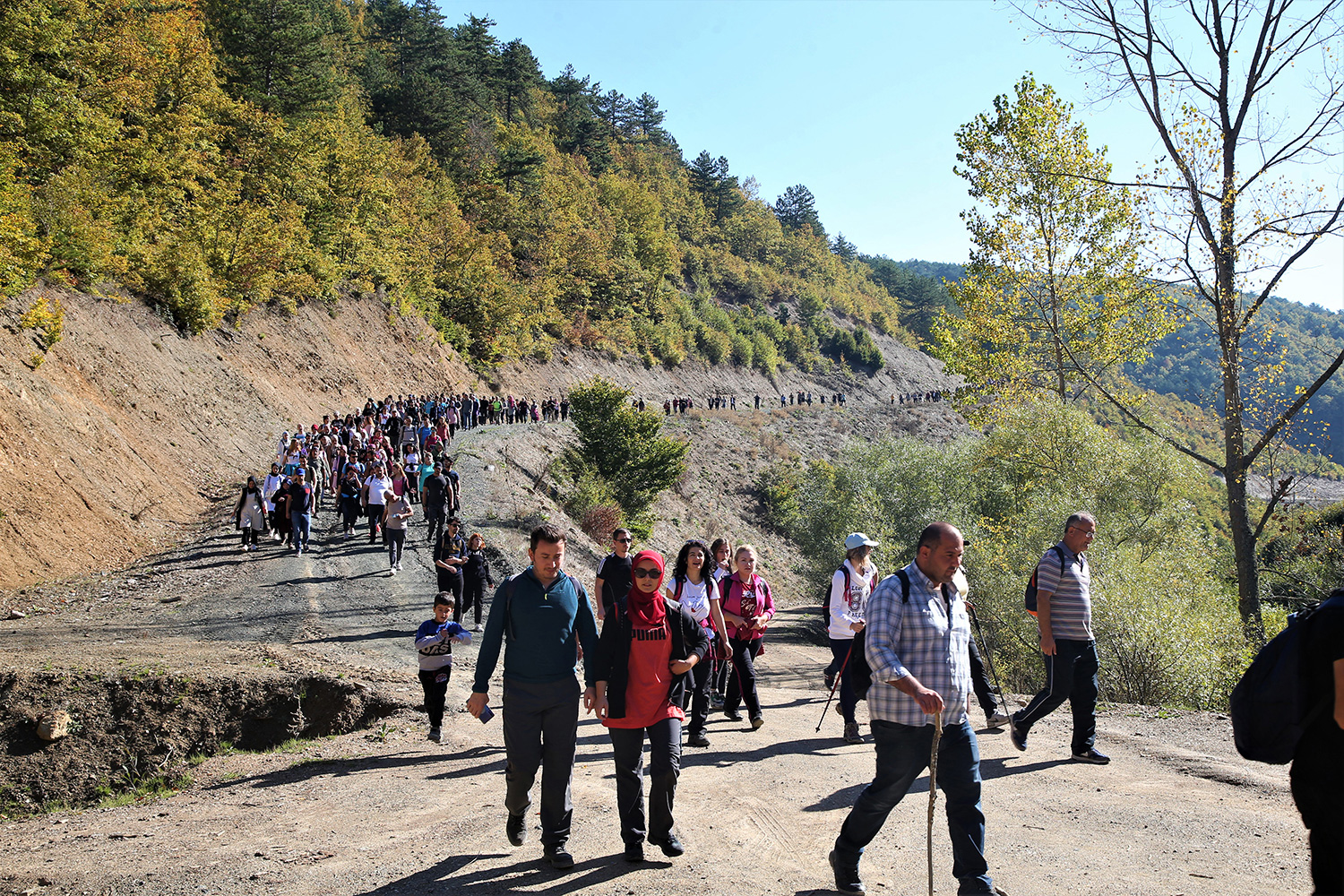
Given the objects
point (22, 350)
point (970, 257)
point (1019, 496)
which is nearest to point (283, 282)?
point (22, 350)

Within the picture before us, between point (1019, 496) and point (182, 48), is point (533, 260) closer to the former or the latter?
point (182, 48)

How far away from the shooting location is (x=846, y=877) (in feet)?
14.1

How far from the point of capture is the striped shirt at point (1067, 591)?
668 centimetres

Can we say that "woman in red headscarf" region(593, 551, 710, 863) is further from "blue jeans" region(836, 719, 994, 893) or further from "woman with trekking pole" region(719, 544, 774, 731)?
"woman with trekking pole" region(719, 544, 774, 731)

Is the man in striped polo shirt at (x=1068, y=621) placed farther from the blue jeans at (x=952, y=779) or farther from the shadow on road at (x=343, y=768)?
the shadow on road at (x=343, y=768)

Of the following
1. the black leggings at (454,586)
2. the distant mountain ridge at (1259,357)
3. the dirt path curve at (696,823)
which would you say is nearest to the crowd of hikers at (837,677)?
the dirt path curve at (696,823)

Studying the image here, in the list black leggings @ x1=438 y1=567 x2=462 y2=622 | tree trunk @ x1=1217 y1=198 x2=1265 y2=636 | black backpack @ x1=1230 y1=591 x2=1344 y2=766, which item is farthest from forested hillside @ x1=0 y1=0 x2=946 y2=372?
tree trunk @ x1=1217 y1=198 x2=1265 y2=636

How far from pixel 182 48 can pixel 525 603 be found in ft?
123

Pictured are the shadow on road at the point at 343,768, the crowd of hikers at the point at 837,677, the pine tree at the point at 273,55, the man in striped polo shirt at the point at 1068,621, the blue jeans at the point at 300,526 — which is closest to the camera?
the crowd of hikers at the point at 837,677

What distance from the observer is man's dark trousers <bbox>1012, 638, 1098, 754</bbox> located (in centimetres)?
669

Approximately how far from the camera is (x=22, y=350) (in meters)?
17.7

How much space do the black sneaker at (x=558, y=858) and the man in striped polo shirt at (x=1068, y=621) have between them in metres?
4.13

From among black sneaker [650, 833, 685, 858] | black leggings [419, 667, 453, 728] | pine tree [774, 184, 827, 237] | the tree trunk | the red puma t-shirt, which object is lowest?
black sneaker [650, 833, 685, 858]

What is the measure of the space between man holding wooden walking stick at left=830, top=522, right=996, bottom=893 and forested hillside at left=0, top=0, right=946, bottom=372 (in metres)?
20.1
